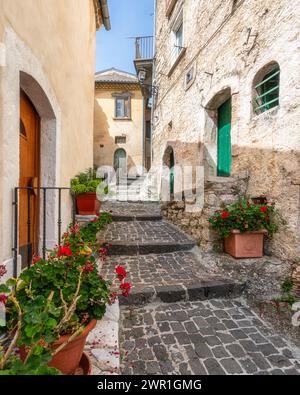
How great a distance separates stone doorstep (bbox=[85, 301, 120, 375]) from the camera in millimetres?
1713

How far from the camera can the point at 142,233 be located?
15.5 feet

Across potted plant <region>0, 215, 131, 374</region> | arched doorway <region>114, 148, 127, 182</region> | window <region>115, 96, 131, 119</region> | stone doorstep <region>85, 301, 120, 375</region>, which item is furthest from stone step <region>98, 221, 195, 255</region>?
window <region>115, 96, 131, 119</region>

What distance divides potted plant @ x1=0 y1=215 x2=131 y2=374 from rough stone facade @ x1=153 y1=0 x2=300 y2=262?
2.50 m

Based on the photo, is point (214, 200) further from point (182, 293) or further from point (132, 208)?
point (132, 208)

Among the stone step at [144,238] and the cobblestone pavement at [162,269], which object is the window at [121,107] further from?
the cobblestone pavement at [162,269]

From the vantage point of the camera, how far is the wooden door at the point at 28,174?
8.47 ft

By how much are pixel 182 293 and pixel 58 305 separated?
5.23 ft

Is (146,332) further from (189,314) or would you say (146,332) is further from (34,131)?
(34,131)

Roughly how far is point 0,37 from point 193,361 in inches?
118

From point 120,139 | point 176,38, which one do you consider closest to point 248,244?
point 176,38

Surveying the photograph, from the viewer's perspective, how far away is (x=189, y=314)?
2.47 m

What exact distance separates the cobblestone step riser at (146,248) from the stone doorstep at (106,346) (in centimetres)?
155

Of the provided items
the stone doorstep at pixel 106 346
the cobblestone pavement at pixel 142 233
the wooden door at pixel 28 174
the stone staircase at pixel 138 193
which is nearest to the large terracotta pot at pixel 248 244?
the cobblestone pavement at pixel 142 233

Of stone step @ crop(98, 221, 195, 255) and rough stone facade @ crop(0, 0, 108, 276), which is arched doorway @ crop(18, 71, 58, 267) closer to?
rough stone facade @ crop(0, 0, 108, 276)
